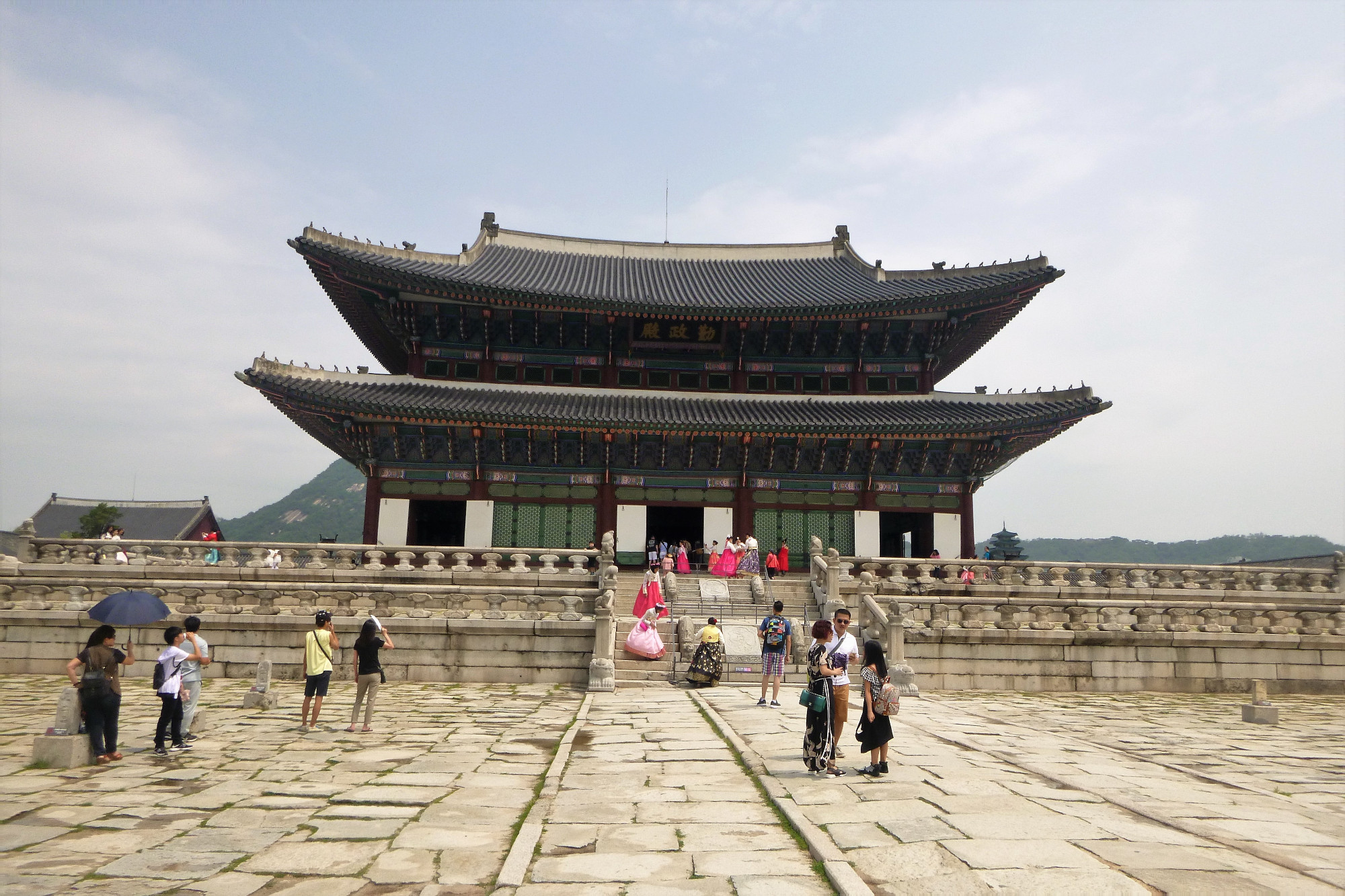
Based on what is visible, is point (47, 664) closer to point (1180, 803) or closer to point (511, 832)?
point (511, 832)

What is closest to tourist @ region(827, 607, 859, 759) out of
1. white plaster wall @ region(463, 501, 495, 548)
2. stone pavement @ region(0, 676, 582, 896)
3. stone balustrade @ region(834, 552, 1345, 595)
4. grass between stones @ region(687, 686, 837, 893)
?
grass between stones @ region(687, 686, 837, 893)

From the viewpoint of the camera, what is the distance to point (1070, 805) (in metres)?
6.69

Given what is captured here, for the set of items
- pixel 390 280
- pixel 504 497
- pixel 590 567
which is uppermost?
pixel 390 280

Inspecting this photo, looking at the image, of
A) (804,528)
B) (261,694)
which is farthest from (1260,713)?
(261,694)

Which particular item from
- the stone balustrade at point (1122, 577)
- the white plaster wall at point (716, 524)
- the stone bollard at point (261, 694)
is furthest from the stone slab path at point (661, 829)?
the white plaster wall at point (716, 524)

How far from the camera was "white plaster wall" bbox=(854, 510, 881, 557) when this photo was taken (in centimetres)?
2423

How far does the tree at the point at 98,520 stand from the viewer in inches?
1870

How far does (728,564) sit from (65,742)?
15774 mm

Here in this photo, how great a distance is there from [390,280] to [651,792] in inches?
780

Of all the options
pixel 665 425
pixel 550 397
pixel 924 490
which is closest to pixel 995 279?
pixel 924 490

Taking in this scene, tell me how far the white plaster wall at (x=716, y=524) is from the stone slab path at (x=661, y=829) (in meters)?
14.6

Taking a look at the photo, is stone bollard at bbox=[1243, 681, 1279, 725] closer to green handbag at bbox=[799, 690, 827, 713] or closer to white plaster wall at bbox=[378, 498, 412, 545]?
green handbag at bbox=[799, 690, 827, 713]

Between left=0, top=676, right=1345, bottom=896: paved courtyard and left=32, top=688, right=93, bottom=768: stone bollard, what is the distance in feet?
0.56

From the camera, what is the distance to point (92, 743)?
27.4 ft
